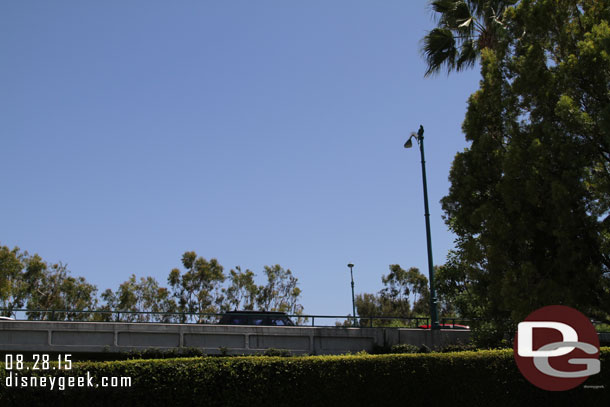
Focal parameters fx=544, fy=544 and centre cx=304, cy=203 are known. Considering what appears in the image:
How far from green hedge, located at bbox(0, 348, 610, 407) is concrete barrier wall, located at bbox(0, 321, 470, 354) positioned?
9.09m

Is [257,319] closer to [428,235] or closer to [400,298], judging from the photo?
[428,235]

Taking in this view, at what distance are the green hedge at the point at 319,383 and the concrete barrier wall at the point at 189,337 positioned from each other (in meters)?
9.09

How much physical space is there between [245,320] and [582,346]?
15181 mm

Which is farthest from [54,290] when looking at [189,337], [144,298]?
[189,337]

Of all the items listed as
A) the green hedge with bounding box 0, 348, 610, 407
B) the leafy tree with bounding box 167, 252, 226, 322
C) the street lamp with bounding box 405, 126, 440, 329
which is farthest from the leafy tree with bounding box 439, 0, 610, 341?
the leafy tree with bounding box 167, 252, 226, 322

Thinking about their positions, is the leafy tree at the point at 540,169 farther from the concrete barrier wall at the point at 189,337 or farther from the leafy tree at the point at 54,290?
the leafy tree at the point at 54,290

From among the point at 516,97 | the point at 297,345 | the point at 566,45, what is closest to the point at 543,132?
the point at 516,97

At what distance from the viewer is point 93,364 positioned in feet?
41.0

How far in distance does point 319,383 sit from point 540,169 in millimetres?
7032

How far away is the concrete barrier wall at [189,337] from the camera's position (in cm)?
2297

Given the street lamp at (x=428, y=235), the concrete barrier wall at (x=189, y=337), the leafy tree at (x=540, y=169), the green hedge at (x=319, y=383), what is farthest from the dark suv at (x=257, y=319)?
the leafy tree at (x=540, y=169)

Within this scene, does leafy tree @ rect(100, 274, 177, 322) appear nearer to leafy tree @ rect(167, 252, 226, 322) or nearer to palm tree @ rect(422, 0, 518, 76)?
leafy tree @ rect(167, 252, 226, 322)

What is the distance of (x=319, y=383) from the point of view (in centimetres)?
1298

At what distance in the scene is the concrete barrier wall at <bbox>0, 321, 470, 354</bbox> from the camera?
22969 millimetres
